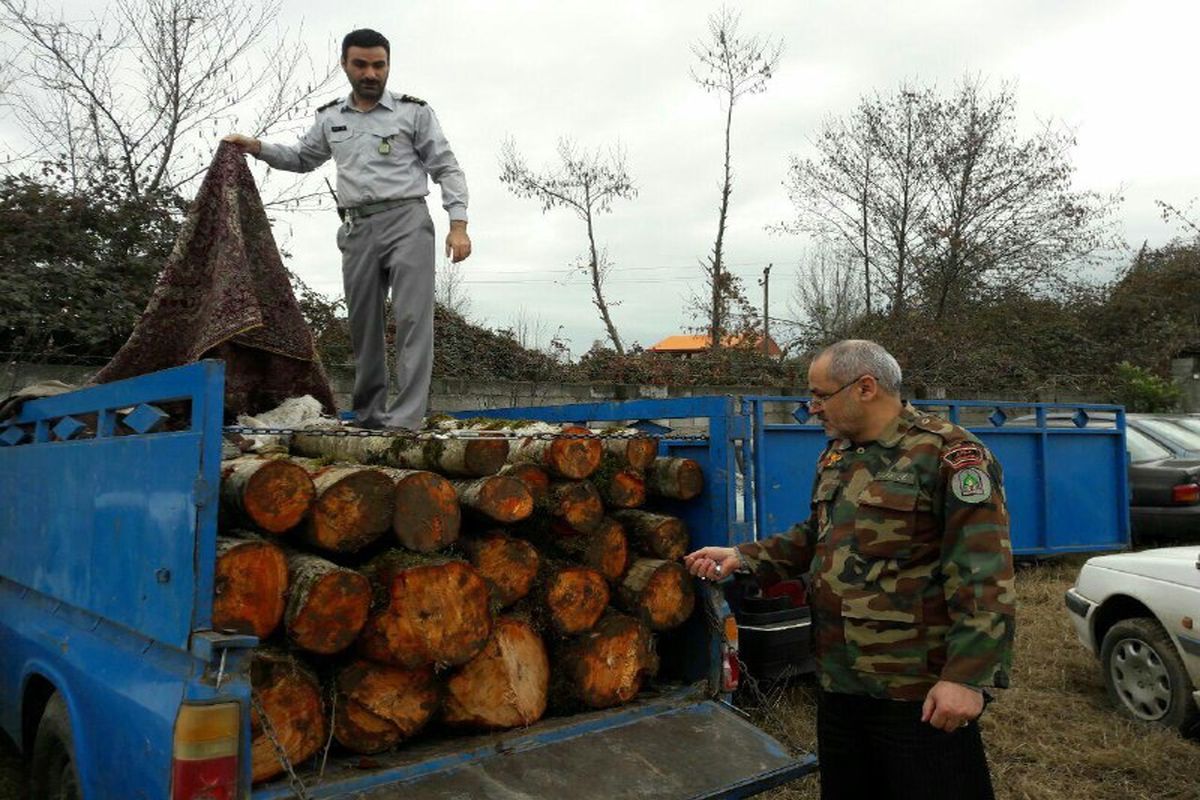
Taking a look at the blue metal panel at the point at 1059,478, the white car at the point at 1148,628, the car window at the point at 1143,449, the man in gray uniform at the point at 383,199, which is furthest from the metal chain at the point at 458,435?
the car window at the point at 1143,449

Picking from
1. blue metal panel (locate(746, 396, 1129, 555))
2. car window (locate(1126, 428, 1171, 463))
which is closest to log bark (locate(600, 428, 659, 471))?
blue metal panel (locate(746, 396, 1129, 555))

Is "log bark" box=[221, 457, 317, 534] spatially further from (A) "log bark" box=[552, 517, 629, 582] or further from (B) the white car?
(B) the white car

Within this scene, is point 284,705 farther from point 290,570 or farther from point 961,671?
point 961,671

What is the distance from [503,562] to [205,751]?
3.25 ft

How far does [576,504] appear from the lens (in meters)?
2.86

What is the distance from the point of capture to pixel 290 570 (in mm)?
2273

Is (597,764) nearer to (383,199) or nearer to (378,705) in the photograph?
(378,705)

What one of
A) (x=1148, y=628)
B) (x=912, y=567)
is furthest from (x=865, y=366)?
(x=1148, y=628)

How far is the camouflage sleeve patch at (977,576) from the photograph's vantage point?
1937mm

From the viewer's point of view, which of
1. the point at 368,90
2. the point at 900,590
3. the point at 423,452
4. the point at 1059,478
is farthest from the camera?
the point at 1059,478

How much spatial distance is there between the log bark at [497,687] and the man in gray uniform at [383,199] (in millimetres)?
1436

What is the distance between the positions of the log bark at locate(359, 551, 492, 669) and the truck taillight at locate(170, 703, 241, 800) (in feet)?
1.68

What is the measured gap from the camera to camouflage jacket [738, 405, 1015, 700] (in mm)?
1968

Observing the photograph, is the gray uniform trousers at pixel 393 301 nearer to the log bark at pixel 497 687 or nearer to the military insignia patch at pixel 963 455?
the log bark at pixel 497 687
